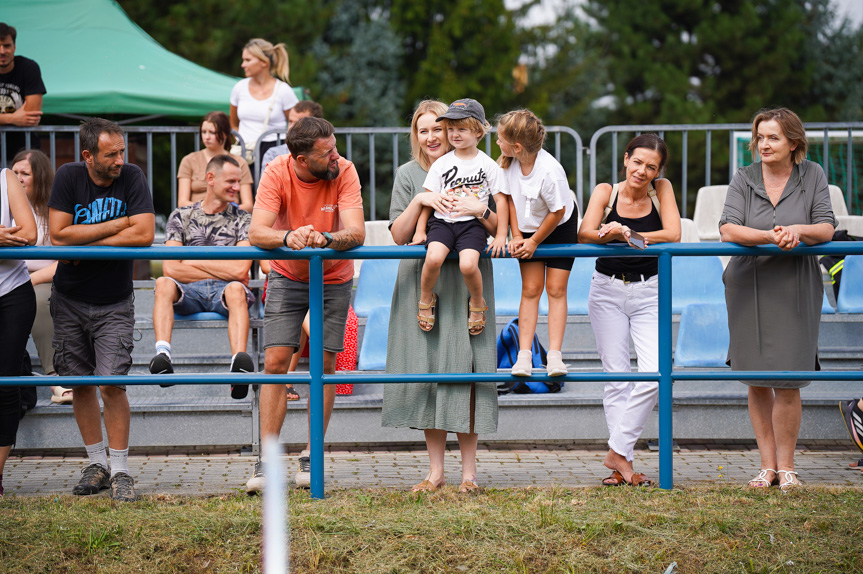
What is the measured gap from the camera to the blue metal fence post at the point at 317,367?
4.50m

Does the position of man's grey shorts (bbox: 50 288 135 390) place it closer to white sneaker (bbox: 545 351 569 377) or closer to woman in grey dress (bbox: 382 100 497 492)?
woman in grey dress (bbox: 382 100 497 492)

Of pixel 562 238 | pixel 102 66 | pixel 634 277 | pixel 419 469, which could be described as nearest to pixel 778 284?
pixel 634 277

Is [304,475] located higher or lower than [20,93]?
lower

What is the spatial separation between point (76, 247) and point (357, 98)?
1806 cm

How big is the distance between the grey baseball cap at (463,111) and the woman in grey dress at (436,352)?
194mm

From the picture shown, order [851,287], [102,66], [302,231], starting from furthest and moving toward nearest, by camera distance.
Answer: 1. [102,66]
2. [851,287]
3. [302,231]

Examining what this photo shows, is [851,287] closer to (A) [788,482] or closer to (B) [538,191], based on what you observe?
(A) [788,482]

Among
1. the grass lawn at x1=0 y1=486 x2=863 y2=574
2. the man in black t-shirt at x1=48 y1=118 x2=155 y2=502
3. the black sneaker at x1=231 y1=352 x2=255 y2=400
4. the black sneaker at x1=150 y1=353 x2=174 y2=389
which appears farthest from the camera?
the black sneaker at x1=150 y1=353 x2=174 y2=389

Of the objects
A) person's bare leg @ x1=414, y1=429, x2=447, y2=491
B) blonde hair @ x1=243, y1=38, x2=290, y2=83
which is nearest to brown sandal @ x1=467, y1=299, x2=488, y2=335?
person's bare leg @ x1=414, y1=429, x2=447, y2=491

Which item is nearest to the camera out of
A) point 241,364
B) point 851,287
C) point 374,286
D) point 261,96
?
point 241,364

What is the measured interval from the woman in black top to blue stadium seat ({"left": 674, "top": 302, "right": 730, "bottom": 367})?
5.07ft

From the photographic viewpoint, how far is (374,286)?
24.0 feet

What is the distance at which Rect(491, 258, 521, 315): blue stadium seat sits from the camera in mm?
7153

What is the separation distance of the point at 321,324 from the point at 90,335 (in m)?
1.32
